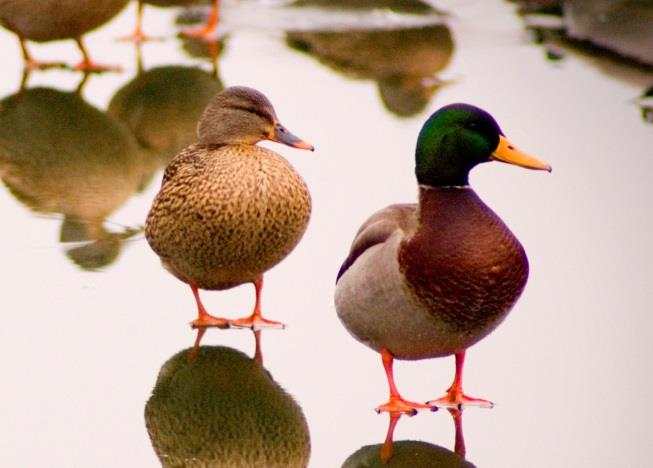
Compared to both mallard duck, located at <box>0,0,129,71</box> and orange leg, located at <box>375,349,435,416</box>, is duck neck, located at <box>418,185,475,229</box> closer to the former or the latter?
orange leg, located at <box>375,349,435,416</box>

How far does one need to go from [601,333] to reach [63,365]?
67.9 inches

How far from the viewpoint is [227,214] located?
4508 millimetres

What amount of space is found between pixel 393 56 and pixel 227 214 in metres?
4.24

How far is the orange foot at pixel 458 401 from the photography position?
13.4 feet

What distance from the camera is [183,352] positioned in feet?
14.8

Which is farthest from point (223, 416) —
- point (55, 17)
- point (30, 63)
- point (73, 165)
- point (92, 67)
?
point (30, 63)

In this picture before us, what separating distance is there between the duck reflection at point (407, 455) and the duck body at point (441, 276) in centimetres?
29

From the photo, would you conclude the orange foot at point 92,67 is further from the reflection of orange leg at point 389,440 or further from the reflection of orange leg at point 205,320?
the reflection of orange leg at point 389,440

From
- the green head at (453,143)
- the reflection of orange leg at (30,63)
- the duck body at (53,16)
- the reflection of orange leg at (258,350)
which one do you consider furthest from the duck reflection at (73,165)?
the green head at (453,143)

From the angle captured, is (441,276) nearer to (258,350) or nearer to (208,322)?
(258,350)

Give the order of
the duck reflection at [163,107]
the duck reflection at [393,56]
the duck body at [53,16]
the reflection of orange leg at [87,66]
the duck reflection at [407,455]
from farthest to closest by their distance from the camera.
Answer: the reflection of orange leg at [87,66] < the duck body at [53,16] < the duck reflection at [393,56] < the duck reflection at [163,107] < the duck reflection at [407,455]

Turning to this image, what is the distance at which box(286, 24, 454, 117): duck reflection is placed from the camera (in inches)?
305

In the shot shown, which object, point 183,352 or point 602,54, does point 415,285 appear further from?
point 602,54

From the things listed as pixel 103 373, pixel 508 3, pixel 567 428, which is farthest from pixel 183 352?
pixel 508 3
